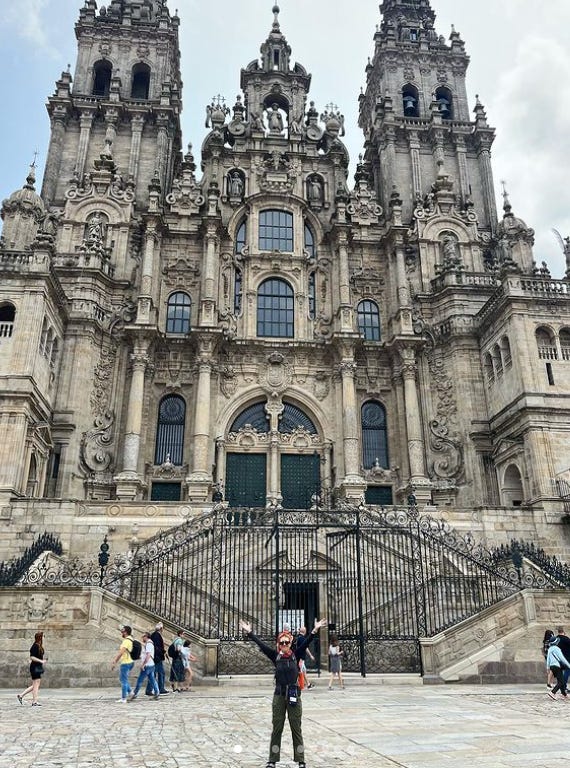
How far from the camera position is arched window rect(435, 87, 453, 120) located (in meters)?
38.3

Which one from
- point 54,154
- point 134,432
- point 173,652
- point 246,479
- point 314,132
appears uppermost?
point 314,132

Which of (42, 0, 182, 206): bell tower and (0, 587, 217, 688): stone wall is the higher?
(42, 0, 182, 206): bell tower

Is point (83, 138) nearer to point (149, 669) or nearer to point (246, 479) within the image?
point (246, 479)

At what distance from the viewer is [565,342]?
2559 cm

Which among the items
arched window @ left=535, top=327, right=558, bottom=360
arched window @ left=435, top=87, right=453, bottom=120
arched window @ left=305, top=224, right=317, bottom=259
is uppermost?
arched window @ left=435, top=87, right=453, bottom=120

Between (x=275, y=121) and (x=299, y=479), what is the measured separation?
20.2m

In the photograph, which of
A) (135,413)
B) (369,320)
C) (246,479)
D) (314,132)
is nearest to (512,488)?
(369,320)

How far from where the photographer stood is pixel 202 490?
26.0 m

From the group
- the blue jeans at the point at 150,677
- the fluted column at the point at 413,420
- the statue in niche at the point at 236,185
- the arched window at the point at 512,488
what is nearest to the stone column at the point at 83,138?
the statue in niche at the point at 236,185

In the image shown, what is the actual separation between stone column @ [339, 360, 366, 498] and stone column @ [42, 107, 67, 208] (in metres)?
17.1

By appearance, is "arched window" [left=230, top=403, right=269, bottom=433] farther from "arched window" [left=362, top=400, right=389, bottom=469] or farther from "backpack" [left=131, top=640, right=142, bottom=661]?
"backpack" [left=131, top=640, right=142, bottom=661]

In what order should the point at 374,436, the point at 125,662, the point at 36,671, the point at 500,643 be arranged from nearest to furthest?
1. the point at 36,671
2. the point at 125,662
3. the point at 500,643
4. the point at 374,436

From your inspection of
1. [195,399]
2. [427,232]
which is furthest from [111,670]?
[427,232]

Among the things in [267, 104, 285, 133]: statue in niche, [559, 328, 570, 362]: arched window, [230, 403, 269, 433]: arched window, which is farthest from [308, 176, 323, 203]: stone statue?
[559, 328, 570, 362]: arched window
